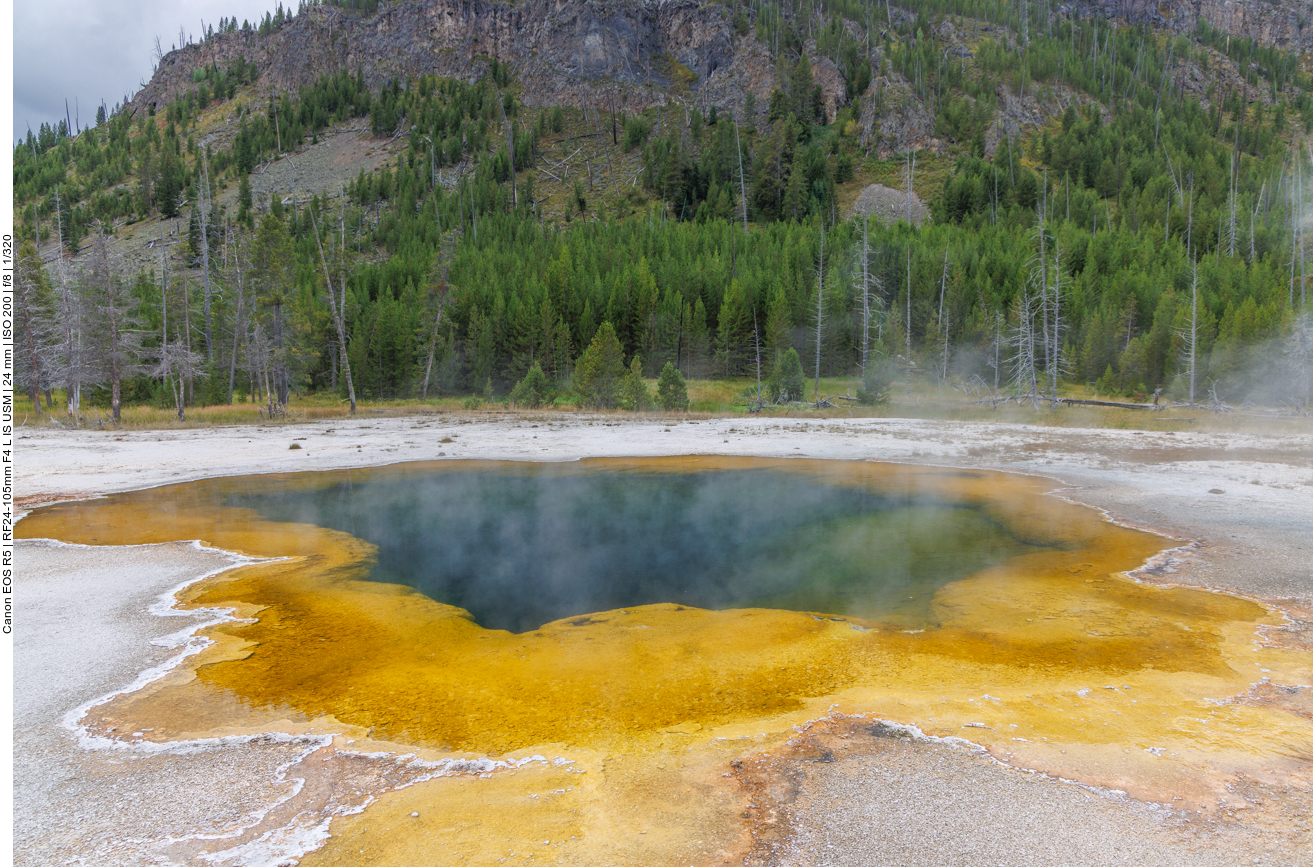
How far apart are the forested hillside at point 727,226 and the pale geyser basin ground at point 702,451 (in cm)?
1067

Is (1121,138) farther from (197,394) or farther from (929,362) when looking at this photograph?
(197,394)

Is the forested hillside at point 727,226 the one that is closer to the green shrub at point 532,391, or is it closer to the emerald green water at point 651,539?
the green shrub at point 532,391

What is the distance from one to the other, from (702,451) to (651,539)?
35.0ft

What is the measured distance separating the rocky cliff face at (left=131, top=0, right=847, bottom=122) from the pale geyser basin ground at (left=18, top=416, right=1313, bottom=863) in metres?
110

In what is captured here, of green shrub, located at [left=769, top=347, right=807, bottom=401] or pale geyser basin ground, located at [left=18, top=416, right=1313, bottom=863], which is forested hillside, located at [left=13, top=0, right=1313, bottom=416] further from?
pale geyser basin ground, located at [left=18, top=416, right=1313, bottom=863]

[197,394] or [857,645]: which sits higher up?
[197,394]

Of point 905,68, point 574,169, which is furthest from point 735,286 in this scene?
point 905,68

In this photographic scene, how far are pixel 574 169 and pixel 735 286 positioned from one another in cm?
6626

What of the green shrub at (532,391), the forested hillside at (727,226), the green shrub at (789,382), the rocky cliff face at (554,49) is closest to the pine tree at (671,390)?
the forested hillside at (727,226)

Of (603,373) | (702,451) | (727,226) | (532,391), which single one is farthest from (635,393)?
(727,226)

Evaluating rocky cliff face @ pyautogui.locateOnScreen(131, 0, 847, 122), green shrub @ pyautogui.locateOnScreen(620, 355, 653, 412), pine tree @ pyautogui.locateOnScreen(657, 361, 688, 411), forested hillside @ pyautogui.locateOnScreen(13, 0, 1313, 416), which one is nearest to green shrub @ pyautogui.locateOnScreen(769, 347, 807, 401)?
forested hillside @ pyautogui.locateOnScreen(13, 0, 1313, 416)

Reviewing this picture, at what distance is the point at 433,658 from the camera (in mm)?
7652

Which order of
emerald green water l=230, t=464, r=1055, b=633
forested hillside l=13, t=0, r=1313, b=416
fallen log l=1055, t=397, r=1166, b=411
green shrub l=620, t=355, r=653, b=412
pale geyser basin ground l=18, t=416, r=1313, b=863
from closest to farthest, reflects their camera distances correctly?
pale geyser basin ground l=18, t=416, r=1313, b=863, emerald green water l=230, t=464, r=1055, b=633, fallen log l=1055, t=397, r=1166, b=411, green shrub l=620, t=355, r=653, b=412, forested hillside l=13, t=0, r=1313, b=416

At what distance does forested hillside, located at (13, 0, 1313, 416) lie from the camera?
42.9m
